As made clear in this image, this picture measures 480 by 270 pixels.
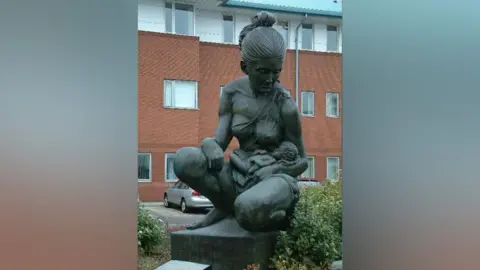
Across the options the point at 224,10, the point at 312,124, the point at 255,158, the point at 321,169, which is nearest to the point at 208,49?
the point at 224,10

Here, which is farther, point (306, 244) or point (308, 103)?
point (308, 103)

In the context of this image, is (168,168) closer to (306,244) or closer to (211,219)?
(211,219)

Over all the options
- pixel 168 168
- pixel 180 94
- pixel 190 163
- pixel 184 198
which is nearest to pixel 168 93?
pixel 180 94

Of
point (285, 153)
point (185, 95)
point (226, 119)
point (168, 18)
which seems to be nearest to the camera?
point (285, 153)

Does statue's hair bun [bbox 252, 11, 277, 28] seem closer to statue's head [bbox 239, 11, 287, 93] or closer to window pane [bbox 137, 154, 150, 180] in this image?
statue's head [bbox 239, 11, 287, 93]

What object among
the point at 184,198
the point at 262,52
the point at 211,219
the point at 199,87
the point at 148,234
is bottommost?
the point at 184,198

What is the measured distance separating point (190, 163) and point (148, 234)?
1.62 meters

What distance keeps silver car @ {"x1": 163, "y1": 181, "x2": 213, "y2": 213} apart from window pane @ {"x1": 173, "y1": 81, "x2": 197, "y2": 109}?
2325mm

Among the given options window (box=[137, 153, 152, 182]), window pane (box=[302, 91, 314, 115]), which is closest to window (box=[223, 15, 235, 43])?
window pane (box=[302, 91, 314, 115])

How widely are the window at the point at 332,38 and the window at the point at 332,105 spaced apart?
1.36m

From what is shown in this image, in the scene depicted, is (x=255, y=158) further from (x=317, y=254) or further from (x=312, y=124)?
(x=312, y=124)

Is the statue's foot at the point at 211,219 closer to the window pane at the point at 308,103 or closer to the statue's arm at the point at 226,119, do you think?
the statue's arm at the point at 226,119

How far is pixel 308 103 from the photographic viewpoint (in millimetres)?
14906

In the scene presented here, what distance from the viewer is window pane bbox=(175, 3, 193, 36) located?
14227mm
